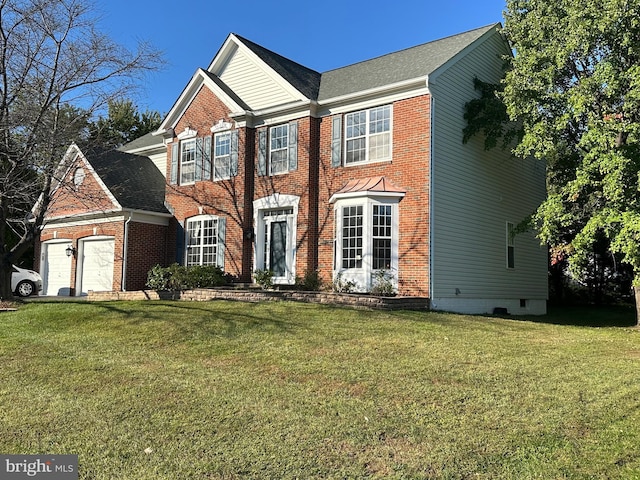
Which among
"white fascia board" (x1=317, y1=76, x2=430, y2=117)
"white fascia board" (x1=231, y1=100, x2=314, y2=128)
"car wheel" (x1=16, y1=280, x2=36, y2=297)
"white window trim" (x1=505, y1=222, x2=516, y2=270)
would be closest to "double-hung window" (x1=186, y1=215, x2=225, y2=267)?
"white fascia board" (x1=231, y1=100, x2=314, y2=128)

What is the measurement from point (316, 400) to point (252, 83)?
14044 millimetres

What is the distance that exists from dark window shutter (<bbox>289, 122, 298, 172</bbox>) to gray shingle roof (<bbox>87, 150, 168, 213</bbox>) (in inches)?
221

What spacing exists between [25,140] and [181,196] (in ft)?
21.6

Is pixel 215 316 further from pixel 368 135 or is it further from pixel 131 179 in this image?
pixel 131 179

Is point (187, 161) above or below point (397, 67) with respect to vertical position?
below

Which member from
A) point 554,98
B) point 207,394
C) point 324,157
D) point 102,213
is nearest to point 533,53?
point 554,98

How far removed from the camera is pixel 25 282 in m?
21.2

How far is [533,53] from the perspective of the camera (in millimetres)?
13398

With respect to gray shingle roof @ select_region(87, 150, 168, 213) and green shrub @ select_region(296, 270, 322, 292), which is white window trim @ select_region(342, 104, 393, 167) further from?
gray shingle roof @ select_region(87, 150, 168, 213)

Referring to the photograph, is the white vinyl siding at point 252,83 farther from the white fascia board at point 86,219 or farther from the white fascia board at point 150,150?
the white fascia board at point 86,219

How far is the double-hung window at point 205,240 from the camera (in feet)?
58.4

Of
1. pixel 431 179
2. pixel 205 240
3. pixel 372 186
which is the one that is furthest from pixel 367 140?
pixel 205 240

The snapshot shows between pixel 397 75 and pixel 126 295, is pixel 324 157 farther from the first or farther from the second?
pixel 126 295

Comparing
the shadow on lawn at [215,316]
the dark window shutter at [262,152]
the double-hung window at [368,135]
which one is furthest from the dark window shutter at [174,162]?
the shadow on lawn at [215,316]
